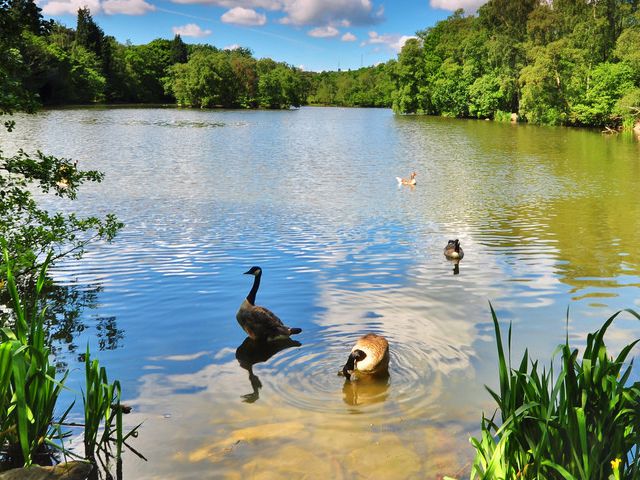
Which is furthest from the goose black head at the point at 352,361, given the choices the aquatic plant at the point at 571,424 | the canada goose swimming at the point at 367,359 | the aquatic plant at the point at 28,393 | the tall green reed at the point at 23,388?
the tall green reed at the point at 23,388

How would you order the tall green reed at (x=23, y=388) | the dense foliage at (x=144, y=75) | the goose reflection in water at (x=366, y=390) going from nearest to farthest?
the tall green reed at (x=23, y=388) < the goose reflection in water at (x=366, y=390) < the dense foliage at (x=144, y=75)

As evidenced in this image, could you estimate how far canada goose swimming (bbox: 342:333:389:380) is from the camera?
7285 mm

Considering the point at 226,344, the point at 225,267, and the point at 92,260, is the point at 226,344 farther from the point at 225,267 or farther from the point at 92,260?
the point at 92,260

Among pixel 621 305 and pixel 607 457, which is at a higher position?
pixel 607 457

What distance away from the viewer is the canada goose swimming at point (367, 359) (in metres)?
7.29

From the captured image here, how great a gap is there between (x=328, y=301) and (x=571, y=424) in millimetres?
6832

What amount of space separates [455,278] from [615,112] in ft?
161

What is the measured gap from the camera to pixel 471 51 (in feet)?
270

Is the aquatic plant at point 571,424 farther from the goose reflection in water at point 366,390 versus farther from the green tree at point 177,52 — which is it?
the green tree at point 177,52

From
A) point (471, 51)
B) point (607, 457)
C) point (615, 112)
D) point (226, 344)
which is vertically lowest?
point (226, 344)

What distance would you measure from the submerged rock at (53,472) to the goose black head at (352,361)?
3.26 meters

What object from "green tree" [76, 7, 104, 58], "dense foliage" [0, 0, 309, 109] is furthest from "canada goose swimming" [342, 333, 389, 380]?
"green tree" [76, 7, 104, 58]

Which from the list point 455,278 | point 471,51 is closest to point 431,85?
point 471,51

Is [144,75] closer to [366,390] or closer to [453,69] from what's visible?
[453,69]
